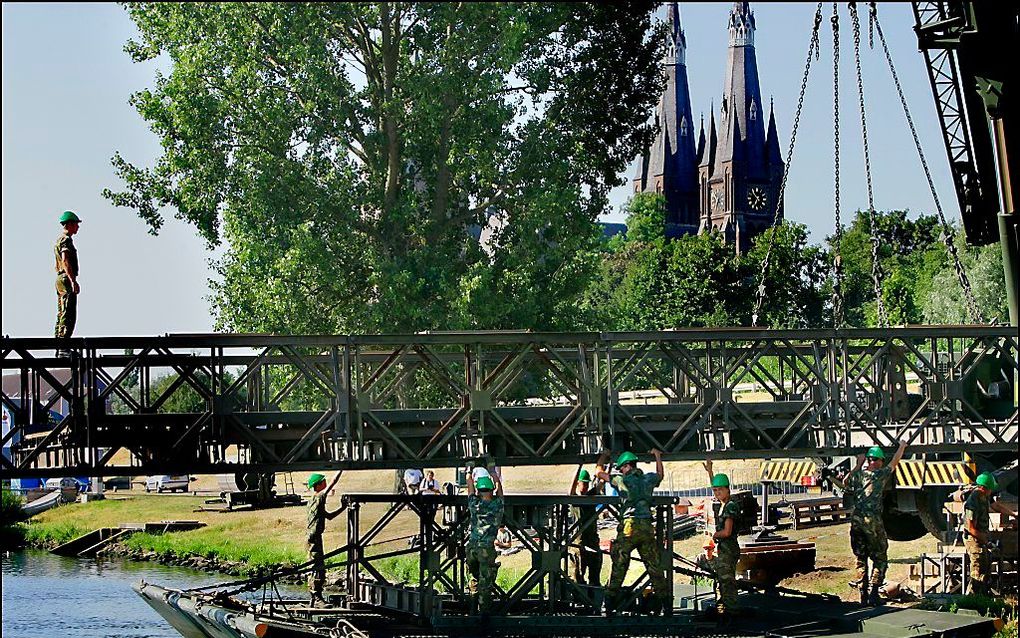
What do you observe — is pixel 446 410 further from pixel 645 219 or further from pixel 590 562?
pixel 645 219

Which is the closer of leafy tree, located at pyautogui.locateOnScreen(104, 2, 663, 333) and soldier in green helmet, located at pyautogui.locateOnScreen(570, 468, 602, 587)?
soldier in green helmet, located at pyautogui.locateOnScreen(570, 468, 602, 587)

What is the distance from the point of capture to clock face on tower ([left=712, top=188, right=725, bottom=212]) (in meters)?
151

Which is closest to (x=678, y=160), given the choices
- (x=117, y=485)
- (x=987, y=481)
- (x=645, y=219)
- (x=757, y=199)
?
(x=757, y=199)

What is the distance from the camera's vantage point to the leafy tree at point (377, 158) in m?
34.6

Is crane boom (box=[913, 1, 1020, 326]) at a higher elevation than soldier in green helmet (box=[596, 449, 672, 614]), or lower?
higher

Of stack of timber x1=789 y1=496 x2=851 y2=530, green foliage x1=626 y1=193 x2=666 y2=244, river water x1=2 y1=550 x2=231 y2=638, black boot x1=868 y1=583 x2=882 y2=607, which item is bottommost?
river water x1=2 y1=550 x2=231 y2=638

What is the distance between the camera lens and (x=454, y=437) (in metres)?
20.7

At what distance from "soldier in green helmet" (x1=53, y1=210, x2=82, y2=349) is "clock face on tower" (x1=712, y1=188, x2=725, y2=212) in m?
133

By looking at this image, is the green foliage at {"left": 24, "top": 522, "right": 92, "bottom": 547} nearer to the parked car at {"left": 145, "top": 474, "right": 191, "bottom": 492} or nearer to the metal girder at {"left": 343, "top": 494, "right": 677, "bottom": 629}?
the parked car at {"left": 145, "top": 474, "right": 191, "bottom": 492}

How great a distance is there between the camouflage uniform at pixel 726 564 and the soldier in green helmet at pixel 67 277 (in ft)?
30.3

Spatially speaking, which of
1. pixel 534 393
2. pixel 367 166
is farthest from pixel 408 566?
pixel 367 166

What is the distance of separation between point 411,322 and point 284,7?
7985 millimetres

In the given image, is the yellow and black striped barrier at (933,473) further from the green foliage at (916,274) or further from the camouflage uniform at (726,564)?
the green foliage at (916,274)

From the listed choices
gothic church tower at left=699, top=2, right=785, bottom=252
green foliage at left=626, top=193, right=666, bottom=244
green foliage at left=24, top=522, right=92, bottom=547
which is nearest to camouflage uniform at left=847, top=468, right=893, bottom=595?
green foliage at left=24, top=522, right=92, bottom=547
